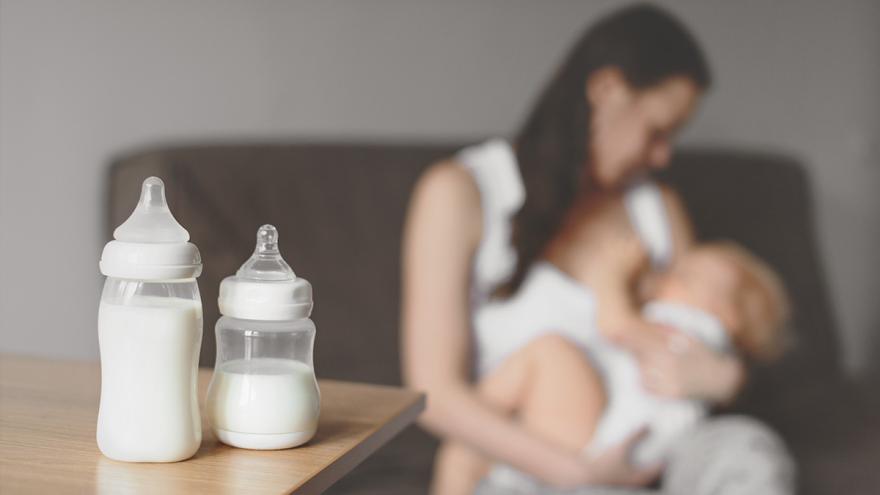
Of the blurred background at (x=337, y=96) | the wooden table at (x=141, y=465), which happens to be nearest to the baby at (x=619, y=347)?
the blurred background at (x=337, y=96)

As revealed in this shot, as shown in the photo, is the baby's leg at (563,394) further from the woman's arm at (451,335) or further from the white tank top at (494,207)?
the white tank top at (494,207)

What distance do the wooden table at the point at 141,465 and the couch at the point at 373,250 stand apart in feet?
1.77

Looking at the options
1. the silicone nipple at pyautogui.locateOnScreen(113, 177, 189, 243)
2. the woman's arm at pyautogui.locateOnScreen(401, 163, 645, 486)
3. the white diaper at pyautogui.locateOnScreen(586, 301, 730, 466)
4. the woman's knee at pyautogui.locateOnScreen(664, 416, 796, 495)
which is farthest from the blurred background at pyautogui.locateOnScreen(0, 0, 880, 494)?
the silicone nipple at pyautogui.locateOnScreen(113, 177, 189, 243)

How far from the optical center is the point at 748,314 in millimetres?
1755

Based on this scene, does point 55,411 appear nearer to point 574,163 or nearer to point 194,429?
point 194,429

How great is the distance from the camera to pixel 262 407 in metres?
0.67

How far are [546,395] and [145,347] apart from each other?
0.93 meters

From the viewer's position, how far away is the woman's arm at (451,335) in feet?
4.85

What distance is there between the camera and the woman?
4.99 feet

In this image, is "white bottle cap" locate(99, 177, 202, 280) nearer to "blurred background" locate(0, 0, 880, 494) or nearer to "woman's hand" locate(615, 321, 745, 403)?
"blurred background" locate(0, 0, 880, 494)

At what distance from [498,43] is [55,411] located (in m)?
1.74

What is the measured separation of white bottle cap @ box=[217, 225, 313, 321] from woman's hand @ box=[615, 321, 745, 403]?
989 mm

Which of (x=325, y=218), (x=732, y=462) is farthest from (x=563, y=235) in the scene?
(x=732, y=462)

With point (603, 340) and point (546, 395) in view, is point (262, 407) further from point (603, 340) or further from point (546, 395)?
point (603, 340)
